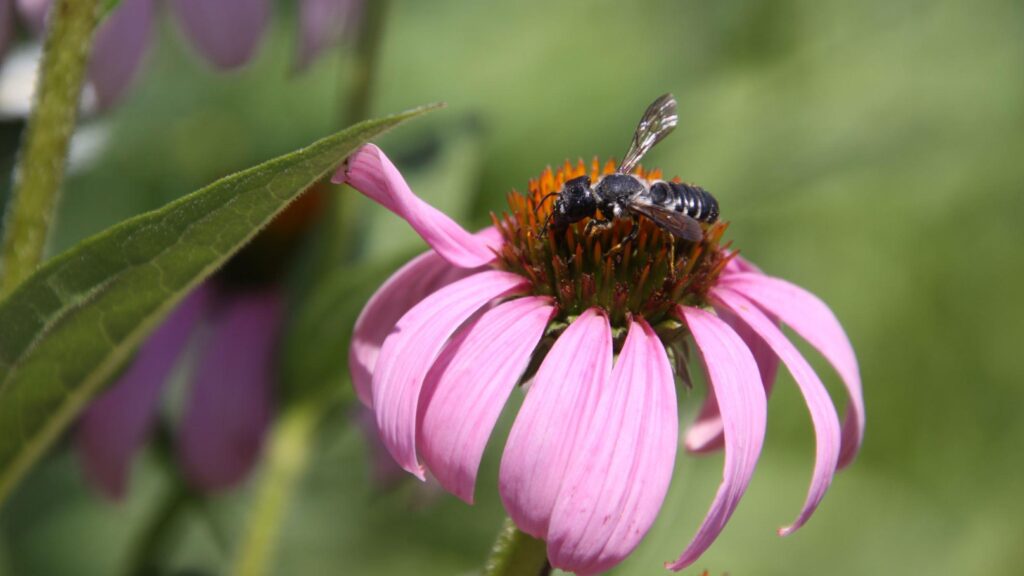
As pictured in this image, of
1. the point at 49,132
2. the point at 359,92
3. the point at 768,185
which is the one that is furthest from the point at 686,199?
the point at 768,185

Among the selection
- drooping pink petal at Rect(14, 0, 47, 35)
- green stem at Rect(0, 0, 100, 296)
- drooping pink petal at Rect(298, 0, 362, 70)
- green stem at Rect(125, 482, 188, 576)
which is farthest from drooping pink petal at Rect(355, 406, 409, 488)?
green stem at Rect(0, 0, 100, 296)

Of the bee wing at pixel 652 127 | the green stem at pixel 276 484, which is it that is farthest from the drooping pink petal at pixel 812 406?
the green stem at pixel 276 484

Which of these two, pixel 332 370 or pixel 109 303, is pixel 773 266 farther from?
pixel 109 303

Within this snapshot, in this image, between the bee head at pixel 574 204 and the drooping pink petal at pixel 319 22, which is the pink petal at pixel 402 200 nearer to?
the bee head at pixel 574 204

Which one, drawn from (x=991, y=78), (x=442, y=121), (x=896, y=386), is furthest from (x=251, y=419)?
(x=991, y=78)

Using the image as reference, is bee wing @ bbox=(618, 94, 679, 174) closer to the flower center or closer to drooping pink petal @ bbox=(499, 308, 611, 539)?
the flower center

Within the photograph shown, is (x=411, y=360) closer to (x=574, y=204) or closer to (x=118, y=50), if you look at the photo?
(x=574, y=204)
